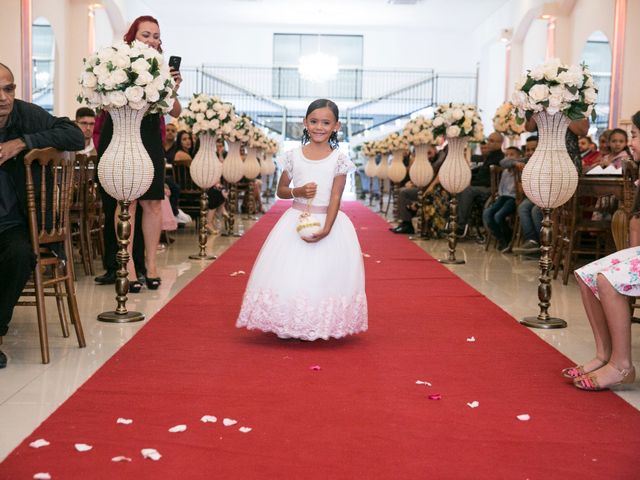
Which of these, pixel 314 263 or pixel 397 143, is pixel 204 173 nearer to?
pixel 314 263

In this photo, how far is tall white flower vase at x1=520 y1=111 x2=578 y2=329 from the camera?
5109 millimetres

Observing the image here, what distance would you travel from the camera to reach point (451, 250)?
816cm

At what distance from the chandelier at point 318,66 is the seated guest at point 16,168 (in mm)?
20644

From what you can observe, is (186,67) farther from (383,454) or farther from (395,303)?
(383,454)

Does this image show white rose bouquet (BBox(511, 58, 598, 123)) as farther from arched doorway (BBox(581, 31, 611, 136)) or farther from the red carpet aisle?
arched doorway (BBox(581, 31, 611, 136))

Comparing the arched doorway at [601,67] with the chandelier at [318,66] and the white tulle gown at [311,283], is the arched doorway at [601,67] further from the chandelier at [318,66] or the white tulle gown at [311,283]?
the chandelier at [318,66]

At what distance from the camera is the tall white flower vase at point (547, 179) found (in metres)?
5.11

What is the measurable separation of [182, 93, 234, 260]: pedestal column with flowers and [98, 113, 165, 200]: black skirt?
212cm

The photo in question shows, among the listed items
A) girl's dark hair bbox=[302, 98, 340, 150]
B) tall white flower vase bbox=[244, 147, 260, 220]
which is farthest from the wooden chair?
tall white flower vase bbox=[244, 147, 260, 220]

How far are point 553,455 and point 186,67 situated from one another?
961 inches

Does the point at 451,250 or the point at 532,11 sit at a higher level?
the point at 532,11

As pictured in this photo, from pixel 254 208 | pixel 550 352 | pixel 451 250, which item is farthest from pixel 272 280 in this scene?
pixel 254 208

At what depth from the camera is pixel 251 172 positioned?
12719 millimetres

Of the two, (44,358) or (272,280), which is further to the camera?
(272,280)
